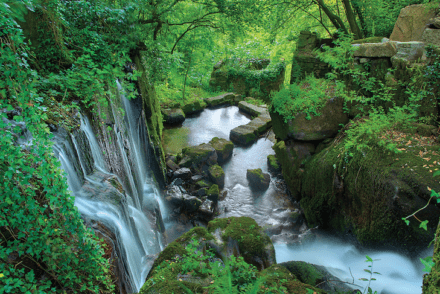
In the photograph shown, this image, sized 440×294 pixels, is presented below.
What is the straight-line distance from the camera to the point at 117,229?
2883 mm

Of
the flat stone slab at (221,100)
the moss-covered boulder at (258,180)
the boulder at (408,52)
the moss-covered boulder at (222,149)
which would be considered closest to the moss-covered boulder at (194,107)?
the flat stone slab at (221,100)

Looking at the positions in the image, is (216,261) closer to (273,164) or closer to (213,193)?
(213,193)

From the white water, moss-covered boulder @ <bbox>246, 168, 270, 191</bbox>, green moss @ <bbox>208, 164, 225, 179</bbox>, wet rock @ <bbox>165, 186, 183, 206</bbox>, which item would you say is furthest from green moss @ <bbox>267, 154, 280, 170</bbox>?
wet rock @ <bbox>165, 186, 183, 206</bbox>

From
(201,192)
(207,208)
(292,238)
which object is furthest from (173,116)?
(292,238)

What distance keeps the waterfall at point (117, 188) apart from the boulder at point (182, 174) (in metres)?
1.72

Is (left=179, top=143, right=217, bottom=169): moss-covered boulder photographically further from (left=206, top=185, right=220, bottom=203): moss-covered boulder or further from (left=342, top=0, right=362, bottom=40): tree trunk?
(left=342, top=0, right=362, bottom=40): tree trunk

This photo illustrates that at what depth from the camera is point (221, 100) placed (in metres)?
14.0

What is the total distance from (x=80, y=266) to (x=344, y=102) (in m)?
6.26

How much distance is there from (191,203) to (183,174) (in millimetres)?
1267

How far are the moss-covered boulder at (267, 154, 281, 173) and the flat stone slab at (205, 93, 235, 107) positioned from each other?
6.22 meters

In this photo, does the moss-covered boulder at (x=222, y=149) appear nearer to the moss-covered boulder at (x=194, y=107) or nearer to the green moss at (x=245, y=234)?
the moss-covered boulder at (x=194, y=107)

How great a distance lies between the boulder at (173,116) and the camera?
35.7 feet

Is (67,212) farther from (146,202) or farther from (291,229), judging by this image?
(291,229)

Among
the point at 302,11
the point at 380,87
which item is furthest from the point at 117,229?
the point at 302,11
